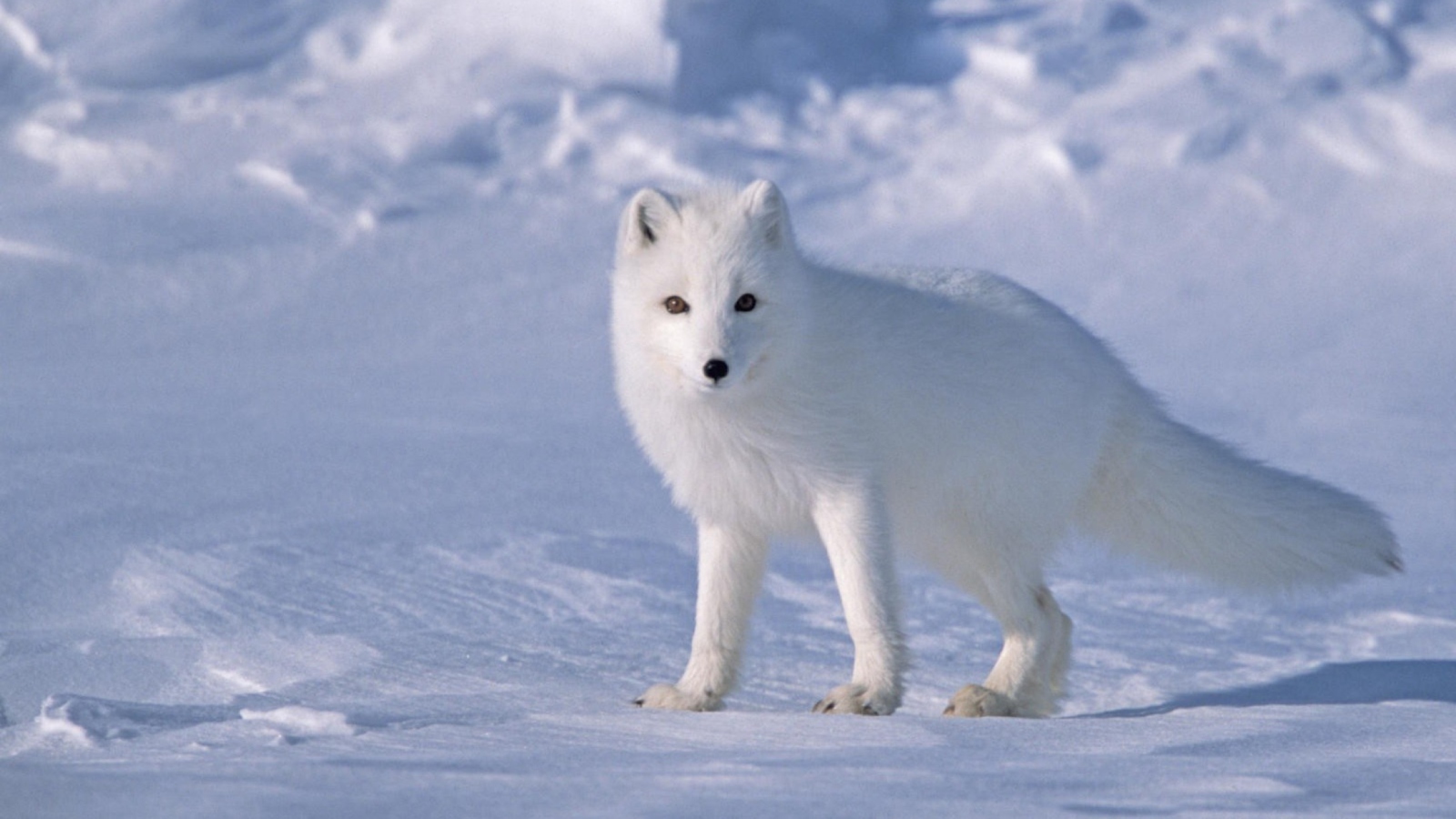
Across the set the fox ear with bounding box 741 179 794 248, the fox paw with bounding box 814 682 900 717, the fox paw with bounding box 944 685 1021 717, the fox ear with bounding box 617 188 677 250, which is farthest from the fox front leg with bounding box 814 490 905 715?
the fox ear with bounding box 617 188 677 250

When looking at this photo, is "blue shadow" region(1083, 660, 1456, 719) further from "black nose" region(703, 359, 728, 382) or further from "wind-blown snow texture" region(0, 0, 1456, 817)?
"black nose" region(703, 359, 728, 382)

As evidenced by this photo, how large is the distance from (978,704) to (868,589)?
1.02 feet

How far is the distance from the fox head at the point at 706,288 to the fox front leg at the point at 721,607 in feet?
1.21

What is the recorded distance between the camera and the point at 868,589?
246cm

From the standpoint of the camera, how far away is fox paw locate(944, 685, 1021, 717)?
8.33 feet

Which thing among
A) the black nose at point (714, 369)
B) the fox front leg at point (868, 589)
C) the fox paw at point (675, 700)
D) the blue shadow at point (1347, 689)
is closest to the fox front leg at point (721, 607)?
the fox paw at point (675, 700)

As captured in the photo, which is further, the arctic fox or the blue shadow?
the blue shadow

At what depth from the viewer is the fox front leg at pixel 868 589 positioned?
245 cm

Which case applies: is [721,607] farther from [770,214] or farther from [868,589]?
[770,214]

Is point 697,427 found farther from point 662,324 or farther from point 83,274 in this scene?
point 83,274

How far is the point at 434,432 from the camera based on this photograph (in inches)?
179

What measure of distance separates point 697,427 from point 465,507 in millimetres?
1500

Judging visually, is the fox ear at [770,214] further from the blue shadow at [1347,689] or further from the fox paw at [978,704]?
the blue shadow at [1347,689]

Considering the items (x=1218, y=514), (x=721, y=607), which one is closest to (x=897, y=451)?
(x=721, y=607)
